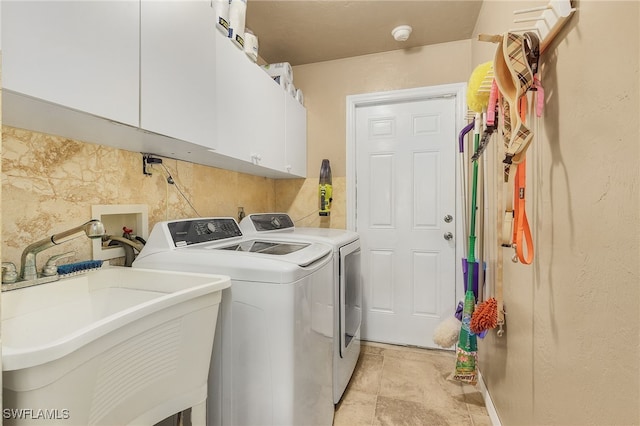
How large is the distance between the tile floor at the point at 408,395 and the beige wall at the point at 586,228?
0.64m

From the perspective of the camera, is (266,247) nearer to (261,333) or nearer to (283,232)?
(261,333)

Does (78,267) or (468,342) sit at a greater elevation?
(78,267)

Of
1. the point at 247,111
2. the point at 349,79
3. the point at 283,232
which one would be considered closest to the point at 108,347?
the point at 247,111

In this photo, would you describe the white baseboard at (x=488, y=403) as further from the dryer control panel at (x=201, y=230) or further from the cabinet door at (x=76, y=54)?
the cabinet door at (x=76, y=54)

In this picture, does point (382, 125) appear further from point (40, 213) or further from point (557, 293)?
point (40, 213)

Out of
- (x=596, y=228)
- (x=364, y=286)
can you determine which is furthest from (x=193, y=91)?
(x=364, y=286)

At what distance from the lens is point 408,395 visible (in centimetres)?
186

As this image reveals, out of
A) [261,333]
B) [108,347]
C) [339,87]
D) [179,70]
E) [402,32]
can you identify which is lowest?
[261,333]

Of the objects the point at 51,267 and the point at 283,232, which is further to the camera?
the point at 283,232

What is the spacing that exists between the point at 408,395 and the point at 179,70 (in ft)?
6.93

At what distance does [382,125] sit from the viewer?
102 inches

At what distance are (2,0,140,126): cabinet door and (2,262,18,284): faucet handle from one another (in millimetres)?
534

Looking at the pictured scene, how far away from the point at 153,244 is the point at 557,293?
1533 millimetres

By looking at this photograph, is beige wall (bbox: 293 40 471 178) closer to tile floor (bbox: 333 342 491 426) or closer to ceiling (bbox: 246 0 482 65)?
ceiling (bbox: 246 0 482 65)
